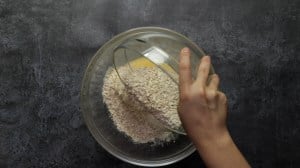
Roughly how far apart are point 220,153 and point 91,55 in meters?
0.42

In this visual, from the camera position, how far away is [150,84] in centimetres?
95

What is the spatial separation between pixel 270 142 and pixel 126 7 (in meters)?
0.50

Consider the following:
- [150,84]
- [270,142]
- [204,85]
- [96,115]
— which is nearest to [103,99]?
[96,115]

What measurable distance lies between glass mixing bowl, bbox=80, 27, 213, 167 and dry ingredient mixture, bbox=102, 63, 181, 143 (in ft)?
0.06

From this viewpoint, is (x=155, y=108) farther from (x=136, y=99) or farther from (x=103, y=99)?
(x=103, y=99)

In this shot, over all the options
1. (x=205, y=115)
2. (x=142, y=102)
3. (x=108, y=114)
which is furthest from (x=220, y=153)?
(x=108, y=114)

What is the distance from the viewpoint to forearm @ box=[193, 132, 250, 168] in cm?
83

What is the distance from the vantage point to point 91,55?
1053 mm

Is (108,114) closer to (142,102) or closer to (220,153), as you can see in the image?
(142,102)

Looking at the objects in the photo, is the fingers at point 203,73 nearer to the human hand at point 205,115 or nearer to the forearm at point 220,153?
the human hand at point 205,115

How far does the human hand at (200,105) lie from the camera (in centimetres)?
82

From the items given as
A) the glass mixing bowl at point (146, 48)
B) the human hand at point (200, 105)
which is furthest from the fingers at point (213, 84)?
the glass mixing bowl at point (146, 48)

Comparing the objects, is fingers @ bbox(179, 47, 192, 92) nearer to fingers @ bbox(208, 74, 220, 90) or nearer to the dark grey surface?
fingers @ bbox(208, 74, 220, 90)

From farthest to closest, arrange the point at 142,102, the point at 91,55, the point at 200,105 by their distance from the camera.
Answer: the point at 91,55, the point at 142,102, the point at 200,105
